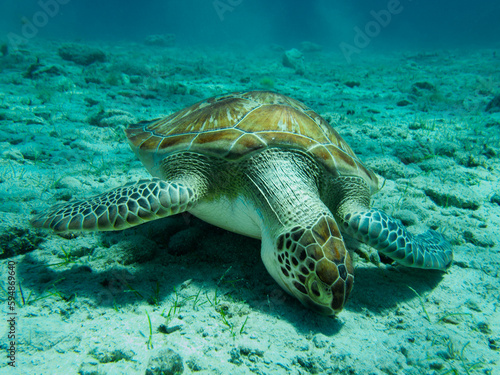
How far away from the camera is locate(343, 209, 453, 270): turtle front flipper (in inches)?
79.5

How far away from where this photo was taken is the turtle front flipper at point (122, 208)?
183 cm

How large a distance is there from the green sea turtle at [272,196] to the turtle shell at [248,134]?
0.01 m

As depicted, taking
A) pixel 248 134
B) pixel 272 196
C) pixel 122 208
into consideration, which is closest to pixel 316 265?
pixel 272 196

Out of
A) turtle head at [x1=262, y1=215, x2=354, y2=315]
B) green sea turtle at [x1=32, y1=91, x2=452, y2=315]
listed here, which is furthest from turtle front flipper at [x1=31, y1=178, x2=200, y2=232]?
turtle head at [x1=262, y1=215, x2=354, y2=315]

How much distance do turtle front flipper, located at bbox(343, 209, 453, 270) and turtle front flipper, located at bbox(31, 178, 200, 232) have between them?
4.67ft

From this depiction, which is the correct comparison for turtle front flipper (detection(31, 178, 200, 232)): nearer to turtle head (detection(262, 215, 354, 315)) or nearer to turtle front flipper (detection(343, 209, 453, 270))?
turtle head (detection(262, 215, 354, 315))

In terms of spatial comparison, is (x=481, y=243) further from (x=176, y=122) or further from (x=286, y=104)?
(x=176, y=122)

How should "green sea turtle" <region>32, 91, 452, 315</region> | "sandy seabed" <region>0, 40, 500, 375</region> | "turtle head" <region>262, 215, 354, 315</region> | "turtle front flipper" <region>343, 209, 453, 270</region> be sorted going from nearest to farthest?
"sandy seabed" <region>0, 40, 500, 375</region>
"turtle head" <region>262, 215, 354, 315</region>
"green sea turtle" <region>32, 91, 452, 315</region>
"turtle front flipper" <region>343, 209, 453, 270</region>

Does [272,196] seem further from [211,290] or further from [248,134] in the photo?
[211,290]

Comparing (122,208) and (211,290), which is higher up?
(122,208)

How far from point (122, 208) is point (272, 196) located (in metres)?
1.17

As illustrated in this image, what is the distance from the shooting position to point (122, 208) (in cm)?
188

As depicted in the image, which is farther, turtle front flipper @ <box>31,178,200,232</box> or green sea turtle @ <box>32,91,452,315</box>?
turtle front flipper @ <box>31,178,200,232</box>

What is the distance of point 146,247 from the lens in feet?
6.95
